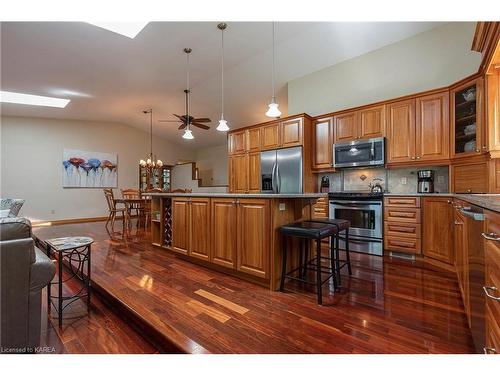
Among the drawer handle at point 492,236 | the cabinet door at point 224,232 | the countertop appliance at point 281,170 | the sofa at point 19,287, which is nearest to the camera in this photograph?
the drawer handle at point 492,236

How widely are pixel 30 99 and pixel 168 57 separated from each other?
12.5 ft

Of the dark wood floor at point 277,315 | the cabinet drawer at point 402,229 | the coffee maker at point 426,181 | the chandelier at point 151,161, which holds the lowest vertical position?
the dark wood floor at point 277,315

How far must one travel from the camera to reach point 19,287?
127 centimetres

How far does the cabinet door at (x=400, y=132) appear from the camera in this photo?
3150 millimetres

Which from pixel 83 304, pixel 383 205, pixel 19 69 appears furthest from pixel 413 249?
pixel 19 69

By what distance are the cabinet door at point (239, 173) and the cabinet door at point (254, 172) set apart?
107 millimetres

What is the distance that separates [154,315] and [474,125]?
12.5 ft

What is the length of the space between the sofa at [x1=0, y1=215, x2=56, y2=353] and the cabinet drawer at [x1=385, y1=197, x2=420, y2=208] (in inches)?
140

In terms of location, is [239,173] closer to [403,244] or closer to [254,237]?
[254,237]

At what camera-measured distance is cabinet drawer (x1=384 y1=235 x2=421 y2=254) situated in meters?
2.91

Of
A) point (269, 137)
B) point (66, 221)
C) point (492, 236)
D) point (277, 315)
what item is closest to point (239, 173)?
point (269, 137)

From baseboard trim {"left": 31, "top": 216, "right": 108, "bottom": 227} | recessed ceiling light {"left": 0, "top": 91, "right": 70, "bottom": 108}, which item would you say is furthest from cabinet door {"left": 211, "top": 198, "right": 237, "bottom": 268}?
baseboard trim {"left": 31, "top": 216, "right": 108, "bottom": 227}

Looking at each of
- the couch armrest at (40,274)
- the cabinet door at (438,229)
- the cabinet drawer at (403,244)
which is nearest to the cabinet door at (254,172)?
the cabinet drawer at (403,244)

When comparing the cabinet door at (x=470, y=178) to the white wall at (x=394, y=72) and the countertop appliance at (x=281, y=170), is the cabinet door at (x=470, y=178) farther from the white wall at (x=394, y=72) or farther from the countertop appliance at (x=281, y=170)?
the countertop appliance at (x=281, y=170)
